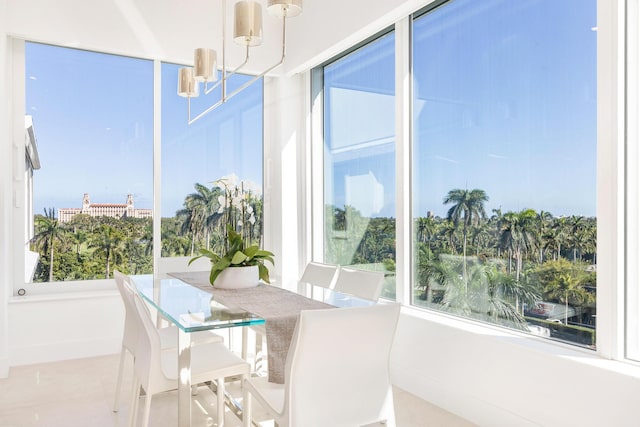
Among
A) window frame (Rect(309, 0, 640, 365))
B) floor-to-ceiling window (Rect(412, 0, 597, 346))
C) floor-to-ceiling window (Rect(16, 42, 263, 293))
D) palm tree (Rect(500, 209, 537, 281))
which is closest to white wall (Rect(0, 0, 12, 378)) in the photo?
floor-to-ceiling window (Rect(16, 42, 263, 293))

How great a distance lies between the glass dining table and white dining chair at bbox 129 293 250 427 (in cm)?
9

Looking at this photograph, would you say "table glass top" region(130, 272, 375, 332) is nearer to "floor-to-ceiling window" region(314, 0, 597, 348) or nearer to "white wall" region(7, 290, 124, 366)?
"floor-to-ceiling window" region(314, 0, 597, 348)

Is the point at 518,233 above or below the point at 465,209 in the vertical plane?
below

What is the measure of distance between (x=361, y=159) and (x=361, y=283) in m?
1.49

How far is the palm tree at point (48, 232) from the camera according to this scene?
4.04 meters

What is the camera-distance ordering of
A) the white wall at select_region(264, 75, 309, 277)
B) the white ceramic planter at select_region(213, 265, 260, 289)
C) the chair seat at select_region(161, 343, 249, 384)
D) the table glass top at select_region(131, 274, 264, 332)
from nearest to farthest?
the table glass top at select_region(131, 274, 264, 332)
the chair seat at select_region(161, 343, 249, 384)
the white ceramic planter at select_region(213, 265, 260, 289)
the white wall at select_region(264, 75, 309, 277)

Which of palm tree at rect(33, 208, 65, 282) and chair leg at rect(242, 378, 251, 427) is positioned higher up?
palm tree at rect(33, 208, 65, 282)

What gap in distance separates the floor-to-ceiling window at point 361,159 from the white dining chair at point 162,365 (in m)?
1.65

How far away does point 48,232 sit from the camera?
4.07m

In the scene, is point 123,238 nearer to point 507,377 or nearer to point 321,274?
point 321,274

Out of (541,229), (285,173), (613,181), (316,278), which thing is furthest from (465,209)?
(285,173)

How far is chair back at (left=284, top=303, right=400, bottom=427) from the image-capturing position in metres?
1.68

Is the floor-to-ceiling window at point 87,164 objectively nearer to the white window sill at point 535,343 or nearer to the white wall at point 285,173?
the white wall at point 285,173

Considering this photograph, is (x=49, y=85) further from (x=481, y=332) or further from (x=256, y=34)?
(x=481, y=332)
